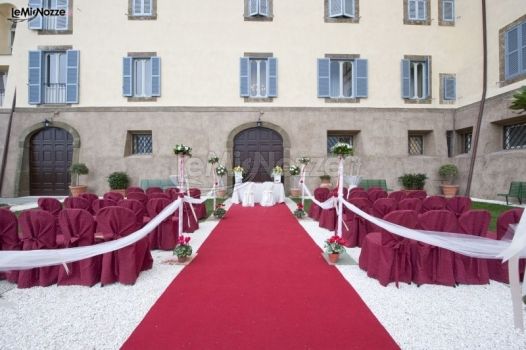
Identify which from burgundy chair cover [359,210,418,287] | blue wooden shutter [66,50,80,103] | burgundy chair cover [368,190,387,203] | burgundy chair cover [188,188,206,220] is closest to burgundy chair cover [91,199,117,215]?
burgundy chair cover [188,188,206,220]

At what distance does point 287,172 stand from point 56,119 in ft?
36.0

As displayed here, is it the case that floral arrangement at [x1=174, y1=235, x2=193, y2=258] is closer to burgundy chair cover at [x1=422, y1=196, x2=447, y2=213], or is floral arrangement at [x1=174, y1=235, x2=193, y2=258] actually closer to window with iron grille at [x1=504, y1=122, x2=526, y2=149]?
burgundy chair cover at [x1=422, y1=196, x2=447, y2=213]

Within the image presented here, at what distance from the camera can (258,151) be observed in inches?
513

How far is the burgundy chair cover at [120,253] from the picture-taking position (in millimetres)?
3391

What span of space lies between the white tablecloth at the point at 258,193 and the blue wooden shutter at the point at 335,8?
8.74 m

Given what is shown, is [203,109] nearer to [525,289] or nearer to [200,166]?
[200,166]

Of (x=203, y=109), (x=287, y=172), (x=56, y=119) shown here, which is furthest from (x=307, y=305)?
(x=56, y=119)

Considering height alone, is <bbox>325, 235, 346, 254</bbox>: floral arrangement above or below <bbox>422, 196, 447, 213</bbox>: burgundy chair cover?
below

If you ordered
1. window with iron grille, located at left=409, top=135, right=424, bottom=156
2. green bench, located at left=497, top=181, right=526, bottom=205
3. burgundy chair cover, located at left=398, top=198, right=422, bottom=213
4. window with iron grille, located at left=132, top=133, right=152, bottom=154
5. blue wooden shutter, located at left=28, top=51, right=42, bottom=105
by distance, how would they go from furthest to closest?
1. window with iron grille, located at left=409, top=135, right=424, bottom=156
2. window with iron grille, located at left=132, top=133, right=152, bottom=154
3. blue wooden shutter, located at left=28, top=51, right=42, bottom=105
4. green bench, located at left=497, top=181, right=526, bottom=205
5. burgundy chair cover, located at left=398, top=198, right=422, bottom=213

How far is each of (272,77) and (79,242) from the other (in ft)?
36.0

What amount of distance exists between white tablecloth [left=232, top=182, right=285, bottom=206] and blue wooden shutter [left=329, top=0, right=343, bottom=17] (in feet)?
28.7

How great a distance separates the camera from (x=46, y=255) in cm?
304

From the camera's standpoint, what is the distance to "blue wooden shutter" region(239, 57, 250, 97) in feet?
41.3

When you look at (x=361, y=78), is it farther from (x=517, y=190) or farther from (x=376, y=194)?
(x=376, y=194)
